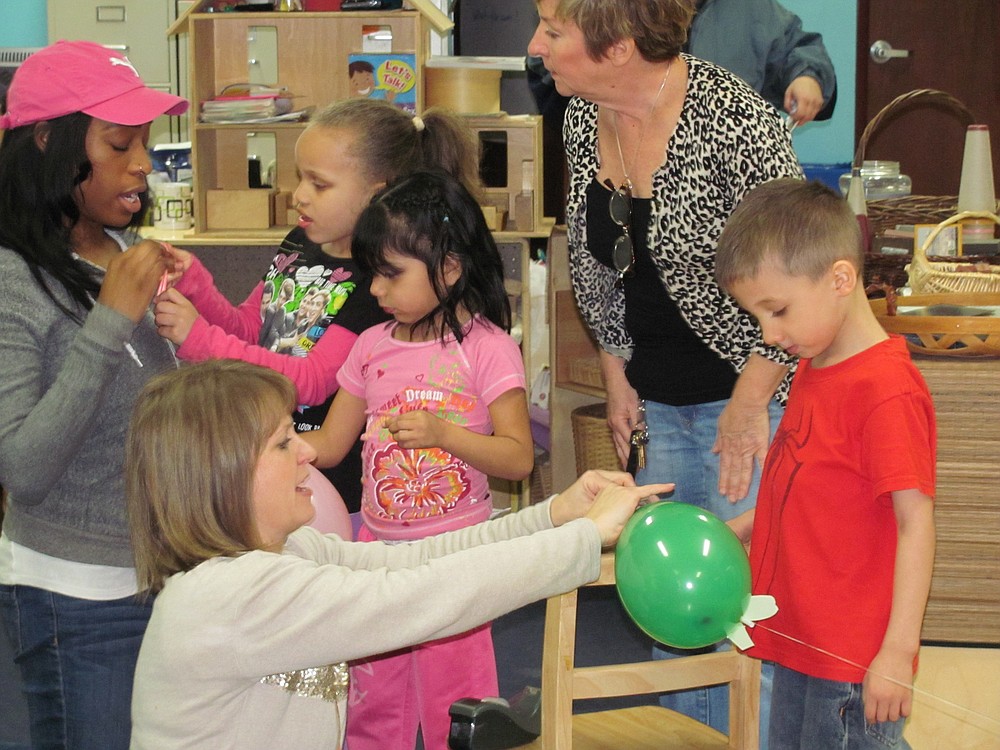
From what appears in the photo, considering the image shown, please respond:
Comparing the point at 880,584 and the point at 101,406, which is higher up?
the point at 101,406

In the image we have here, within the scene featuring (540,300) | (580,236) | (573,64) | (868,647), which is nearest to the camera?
(868,647)

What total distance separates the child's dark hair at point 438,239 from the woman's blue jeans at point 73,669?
2.32ft

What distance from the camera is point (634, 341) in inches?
82.4

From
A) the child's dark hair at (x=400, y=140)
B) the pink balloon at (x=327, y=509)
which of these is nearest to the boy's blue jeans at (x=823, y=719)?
the pink balloon at (x=327, y=509)

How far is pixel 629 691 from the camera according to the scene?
1628mm

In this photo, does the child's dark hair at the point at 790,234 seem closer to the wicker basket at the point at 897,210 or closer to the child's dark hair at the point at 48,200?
the child's dark hair at the point at 48,200

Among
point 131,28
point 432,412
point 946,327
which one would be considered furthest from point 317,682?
point 131,28

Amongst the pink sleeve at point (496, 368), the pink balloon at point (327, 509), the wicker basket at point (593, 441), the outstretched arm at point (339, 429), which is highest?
the pink sleeve at point (496, 368)

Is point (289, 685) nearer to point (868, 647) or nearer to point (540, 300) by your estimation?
point (868, 647)

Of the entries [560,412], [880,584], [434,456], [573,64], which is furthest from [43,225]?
[560,412]

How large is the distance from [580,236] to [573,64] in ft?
1.08

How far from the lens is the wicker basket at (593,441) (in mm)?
3449

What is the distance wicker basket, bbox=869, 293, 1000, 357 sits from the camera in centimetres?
237

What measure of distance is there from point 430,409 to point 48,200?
0.68m
